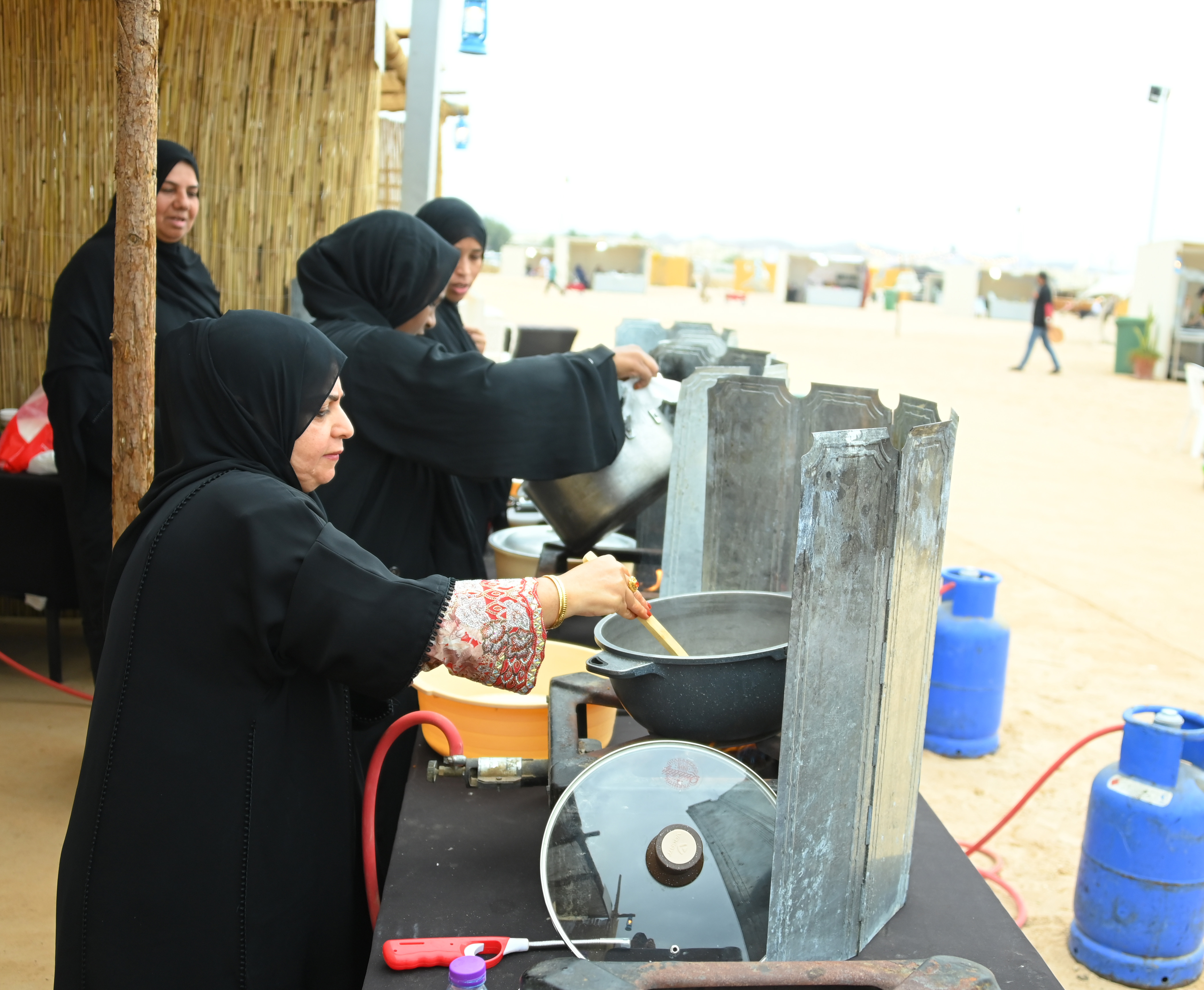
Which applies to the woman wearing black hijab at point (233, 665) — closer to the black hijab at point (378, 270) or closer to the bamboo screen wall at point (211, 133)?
the black hijab at point (378, 270)

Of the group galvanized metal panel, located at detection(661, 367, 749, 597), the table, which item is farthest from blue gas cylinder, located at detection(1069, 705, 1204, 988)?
galvanized metal panel, located at detection(661, 367, 749, 597)

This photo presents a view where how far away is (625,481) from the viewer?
247 centimetres

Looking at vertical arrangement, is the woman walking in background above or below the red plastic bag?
above

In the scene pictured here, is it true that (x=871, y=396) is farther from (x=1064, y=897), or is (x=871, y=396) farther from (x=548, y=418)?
(x=1064, y=897)

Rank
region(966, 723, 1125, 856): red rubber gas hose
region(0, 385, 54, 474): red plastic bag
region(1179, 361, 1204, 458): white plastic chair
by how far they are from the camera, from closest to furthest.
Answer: region(966, 723, 1125, 856): red rubber gas hose < region(0, 385, 54, 474): red plastic bag < region(1179, 361, 1204, 458): white plastic chair

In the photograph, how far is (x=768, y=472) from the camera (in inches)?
84.4

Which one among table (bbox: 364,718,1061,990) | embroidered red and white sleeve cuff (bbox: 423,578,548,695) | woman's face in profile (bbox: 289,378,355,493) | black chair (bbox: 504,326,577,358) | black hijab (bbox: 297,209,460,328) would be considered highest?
black hijab (bbox: 297,209,460,328)

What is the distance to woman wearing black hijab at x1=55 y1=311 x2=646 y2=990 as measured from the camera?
1339mm


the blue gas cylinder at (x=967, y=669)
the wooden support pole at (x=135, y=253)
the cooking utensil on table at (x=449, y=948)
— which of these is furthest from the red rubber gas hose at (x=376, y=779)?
the blue gas cylinder at (x=967, y=669)

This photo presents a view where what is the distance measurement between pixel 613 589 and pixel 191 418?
24.1 inches

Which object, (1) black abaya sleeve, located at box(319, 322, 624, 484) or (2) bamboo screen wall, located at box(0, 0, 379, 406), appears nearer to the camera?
(1) black abaya sleeve, located at box(319, 322, 624, 484)

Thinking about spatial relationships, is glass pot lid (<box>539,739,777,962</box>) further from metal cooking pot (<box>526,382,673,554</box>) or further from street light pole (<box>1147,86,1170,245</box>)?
street light pole (<box>1147,86,1170,245</box>)

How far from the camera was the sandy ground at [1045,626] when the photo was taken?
3.06 meters

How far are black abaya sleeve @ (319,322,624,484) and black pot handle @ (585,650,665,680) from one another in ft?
2.56
